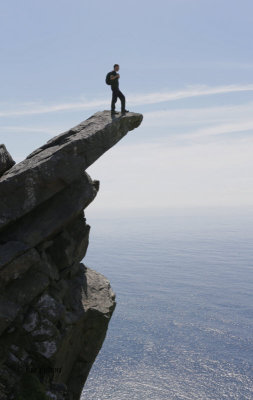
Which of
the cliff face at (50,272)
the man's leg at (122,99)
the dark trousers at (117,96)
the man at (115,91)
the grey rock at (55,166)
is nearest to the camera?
the cliff face at (50,272)

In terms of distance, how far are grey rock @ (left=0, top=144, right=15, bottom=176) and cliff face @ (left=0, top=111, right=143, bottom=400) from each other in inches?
3.2

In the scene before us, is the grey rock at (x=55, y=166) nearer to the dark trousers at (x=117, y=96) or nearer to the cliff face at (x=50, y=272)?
the cliff face at (x=50, y=272)

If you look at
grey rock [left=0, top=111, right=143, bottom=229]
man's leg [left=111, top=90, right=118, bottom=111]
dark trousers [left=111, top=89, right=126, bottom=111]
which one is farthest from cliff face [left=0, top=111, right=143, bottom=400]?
man's leg [left=111, top=90, right=118, bottom=111]

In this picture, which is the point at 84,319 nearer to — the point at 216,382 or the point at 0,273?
the point at 0,273

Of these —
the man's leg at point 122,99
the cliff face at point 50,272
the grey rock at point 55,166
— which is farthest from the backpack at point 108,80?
the cliff face at point 50,272

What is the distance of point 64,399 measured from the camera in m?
25.5

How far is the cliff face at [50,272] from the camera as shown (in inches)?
938

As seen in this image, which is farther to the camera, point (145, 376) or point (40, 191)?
point (145, 376)

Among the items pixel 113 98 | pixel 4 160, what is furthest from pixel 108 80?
pixel 4 160

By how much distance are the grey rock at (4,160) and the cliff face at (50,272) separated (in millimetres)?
81

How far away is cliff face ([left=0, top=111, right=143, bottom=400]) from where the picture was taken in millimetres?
23812

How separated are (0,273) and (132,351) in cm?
17684

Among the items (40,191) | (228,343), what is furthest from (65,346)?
(228,343)

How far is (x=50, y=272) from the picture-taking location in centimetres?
2694
